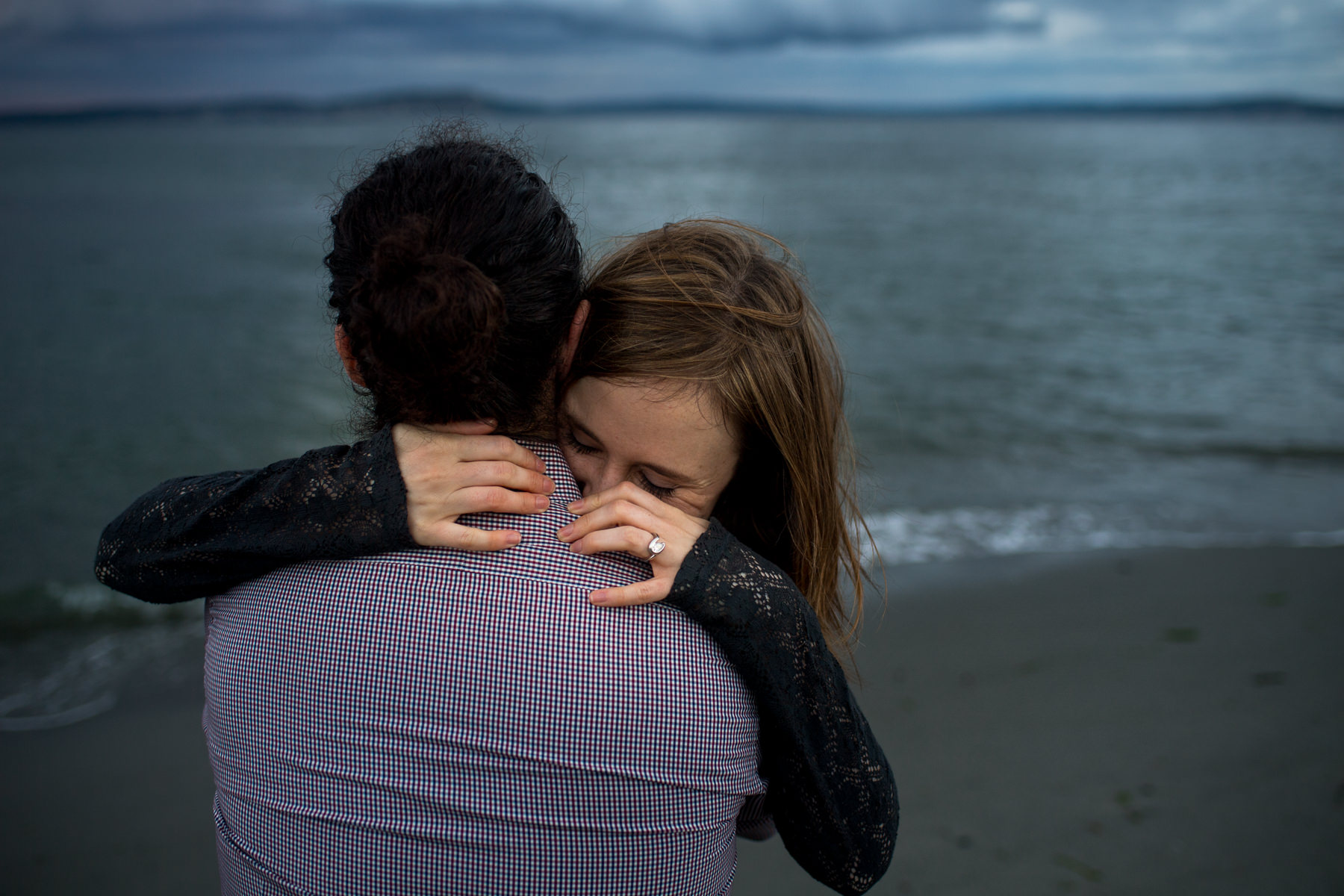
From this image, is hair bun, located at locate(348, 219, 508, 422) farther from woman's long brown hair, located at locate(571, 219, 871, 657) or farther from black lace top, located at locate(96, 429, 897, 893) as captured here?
woman's long brown hair, located at locate(571, 219, 871, 657)

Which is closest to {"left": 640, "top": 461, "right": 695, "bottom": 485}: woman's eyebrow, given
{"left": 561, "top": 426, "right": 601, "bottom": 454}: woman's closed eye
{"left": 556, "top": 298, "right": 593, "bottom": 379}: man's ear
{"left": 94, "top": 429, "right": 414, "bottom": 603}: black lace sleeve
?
{"left": 561, "top": 426, "right": 601, "bottom": 454}: woman's closed eye

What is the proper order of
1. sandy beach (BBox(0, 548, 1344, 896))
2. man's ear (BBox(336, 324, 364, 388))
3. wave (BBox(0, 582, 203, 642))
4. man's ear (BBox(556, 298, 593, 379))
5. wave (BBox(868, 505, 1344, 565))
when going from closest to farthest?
man's ear (BBox(336, 324, 364, 388)) < man's ear (BBox(556, 298, 593, 379)) < sandy beach (BBox(0, 548, 1344, 896)) < wave (BBox(0, 582, 203, 642)) < wave (BBox(868, 505, 1344, 565))

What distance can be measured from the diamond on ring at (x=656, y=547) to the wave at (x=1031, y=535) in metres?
4.74

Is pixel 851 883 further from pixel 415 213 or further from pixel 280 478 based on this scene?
pixel 415 213

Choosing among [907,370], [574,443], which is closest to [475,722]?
[574,443]

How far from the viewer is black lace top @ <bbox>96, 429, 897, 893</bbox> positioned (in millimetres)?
1196

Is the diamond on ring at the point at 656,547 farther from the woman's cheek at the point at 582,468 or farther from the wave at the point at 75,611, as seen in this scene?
the wave at the point at 75,611

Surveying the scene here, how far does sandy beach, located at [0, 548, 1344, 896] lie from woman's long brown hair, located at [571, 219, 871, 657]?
55.9 inches

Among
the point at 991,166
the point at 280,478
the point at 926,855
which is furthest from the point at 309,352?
the point at 991,166

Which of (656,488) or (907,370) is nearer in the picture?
(656,488)

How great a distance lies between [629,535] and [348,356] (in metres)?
0.49

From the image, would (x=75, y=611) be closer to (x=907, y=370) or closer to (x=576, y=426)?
(x=576, y=426)

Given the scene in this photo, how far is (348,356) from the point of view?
1.32 metres

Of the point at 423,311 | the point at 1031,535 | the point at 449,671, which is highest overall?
the point at 423,311
